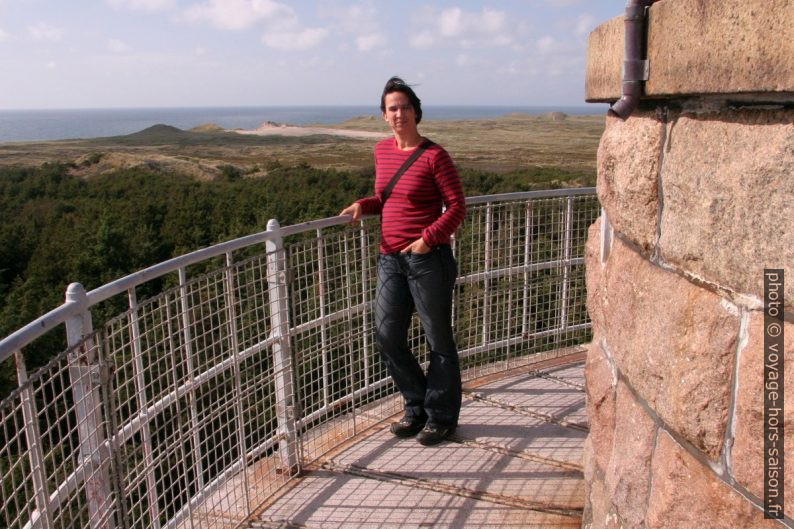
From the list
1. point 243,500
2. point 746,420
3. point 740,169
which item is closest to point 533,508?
point 243,500

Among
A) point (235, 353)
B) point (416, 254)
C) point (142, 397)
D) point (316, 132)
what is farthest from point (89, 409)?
point (316, 132)

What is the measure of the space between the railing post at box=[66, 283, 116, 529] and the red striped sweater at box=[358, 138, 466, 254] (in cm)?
164

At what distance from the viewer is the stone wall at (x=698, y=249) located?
5.20 ft

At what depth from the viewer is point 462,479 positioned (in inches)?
150

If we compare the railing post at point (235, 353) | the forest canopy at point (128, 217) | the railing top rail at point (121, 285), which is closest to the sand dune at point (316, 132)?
the forest canopy at point (128, 217)

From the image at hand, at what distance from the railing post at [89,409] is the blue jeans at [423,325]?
5.54ft

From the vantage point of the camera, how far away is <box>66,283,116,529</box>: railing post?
239cm

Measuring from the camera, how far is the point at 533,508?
353 centimetres

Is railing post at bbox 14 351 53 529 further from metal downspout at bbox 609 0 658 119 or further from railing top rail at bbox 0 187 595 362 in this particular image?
metal downspout at bbox 609 0 658 119

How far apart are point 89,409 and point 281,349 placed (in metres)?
1.36

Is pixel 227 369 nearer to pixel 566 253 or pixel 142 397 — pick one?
pixel 142 397

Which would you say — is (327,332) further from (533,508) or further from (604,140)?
(604,140)

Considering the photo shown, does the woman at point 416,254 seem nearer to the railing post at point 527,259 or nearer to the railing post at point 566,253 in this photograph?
the railing post at point 527,259

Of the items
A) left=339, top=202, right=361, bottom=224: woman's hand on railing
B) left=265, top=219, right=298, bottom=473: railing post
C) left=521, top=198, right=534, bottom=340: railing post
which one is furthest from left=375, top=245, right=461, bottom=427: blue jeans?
left=521, top=198, right=534, bottom=340: railing post
